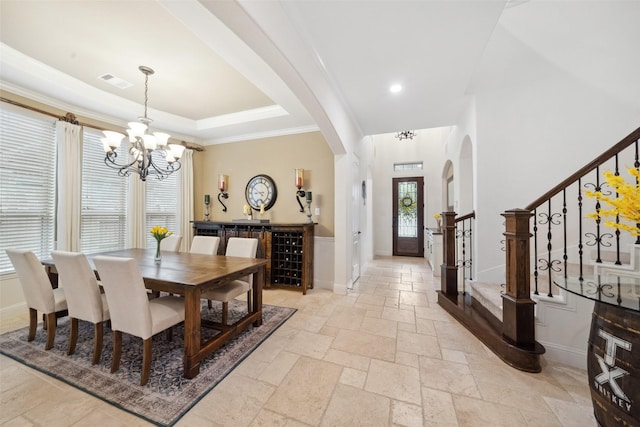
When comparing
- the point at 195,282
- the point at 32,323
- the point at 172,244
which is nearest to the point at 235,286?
the point at 195,282

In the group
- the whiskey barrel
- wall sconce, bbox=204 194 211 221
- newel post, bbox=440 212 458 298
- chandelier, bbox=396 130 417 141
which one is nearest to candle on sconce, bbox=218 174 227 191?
wall sconce, bbox=204 194 211 221

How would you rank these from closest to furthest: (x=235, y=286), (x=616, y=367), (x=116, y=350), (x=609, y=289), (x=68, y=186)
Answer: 1. (x=616, y=367)
2. (x=609, y=289)
3. (x=116, y=350)
4. (x=235, y=286)
5. (x=68, y=186)

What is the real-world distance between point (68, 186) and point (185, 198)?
1666 mm

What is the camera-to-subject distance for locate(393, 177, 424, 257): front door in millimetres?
6891

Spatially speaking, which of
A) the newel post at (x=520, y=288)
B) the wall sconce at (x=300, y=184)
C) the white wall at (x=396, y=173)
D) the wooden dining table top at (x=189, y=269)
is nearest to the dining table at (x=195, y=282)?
the wooden dining table top at (x=189, y=269)

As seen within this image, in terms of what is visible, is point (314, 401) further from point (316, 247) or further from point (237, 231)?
point (237, 231)

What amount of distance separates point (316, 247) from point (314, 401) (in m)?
2.52

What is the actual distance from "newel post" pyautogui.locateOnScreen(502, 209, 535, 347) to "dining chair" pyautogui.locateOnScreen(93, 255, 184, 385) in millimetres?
2859

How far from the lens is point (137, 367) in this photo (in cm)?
188

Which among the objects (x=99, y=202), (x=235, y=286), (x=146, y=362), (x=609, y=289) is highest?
(x=99, y=202)

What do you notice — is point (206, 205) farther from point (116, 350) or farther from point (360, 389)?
point (360, 389)

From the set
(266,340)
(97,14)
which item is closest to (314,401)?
(266,340)

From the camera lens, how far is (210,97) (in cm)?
348

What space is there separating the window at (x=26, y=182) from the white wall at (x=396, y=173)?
6.61 m
